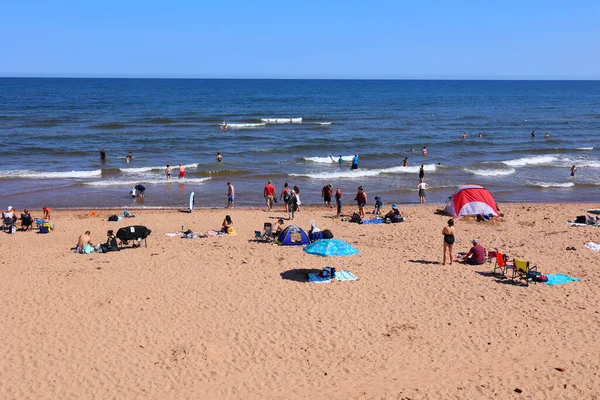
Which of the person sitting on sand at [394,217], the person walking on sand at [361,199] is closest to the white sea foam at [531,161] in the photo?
the person sitting on sand at [394,217]

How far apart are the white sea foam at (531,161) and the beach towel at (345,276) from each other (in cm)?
2524

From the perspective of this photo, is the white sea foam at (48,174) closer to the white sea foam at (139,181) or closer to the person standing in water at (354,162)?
the white sea foam at (139,181)

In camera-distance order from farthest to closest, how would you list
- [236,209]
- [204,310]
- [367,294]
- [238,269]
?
[236,209] → [238,269] → [367,294] → [204,310]

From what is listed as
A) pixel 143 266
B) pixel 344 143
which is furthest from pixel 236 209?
pixel 344 143

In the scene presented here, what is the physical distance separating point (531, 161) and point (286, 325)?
30583 mm

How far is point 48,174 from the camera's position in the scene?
105ft

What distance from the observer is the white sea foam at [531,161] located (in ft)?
122

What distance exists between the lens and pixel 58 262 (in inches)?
635

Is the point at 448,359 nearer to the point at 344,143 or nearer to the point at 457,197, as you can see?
the point at 457,197

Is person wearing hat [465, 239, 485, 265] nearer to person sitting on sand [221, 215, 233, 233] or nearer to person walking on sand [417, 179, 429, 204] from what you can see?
person sitting on sand [221, 215, 233, 233]

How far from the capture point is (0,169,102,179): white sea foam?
1228 inches

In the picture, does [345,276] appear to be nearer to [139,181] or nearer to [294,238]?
[294,238]

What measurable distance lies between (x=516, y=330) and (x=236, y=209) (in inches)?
571

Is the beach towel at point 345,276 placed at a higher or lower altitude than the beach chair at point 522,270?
lower
